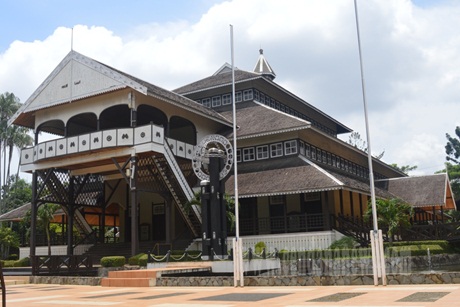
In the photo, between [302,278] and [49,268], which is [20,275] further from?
[302,278]

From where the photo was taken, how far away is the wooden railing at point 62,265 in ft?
76.5

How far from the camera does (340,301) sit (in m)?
10.7

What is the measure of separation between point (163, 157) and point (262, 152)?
269 inches

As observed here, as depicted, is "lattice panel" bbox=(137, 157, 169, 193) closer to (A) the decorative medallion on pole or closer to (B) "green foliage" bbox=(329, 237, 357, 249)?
(A) the decorative medallion on pole

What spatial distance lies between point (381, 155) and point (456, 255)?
43.1 meters

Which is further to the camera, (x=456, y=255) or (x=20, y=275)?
(x=456, y=255)

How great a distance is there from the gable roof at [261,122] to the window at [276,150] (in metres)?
1.19

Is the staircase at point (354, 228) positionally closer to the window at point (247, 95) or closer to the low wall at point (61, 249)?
the window at point (247, 95)

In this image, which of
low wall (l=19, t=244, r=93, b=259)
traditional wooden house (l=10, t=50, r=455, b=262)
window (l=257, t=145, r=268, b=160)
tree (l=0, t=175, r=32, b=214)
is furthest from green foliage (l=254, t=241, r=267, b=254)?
tree (l=0, t=175, r=32, b=214)

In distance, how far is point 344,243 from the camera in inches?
988

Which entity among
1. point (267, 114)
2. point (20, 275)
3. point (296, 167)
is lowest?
point (20, 275)

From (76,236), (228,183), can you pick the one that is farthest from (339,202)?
(76,236)

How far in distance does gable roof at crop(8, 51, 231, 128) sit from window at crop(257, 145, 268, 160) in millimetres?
2964

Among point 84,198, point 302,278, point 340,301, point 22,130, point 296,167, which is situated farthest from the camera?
point 22,130
